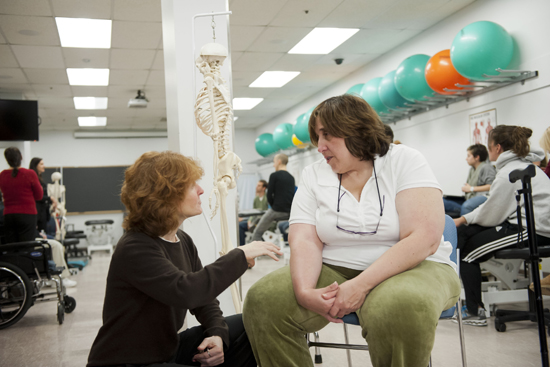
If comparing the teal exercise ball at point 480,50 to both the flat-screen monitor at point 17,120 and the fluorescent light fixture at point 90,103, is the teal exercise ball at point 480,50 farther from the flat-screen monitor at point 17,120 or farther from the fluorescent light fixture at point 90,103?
the fluorescent light fixture at point 90,103

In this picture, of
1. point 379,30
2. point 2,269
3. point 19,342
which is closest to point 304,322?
point 19,342

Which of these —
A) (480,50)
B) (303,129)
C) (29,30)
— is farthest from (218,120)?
(303,129)

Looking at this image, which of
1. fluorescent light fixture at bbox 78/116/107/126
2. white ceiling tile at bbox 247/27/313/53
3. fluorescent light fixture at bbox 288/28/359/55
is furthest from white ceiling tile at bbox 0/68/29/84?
fluorescent light fixture at bbox 288/28/359/55

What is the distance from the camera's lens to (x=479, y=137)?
5516 mm

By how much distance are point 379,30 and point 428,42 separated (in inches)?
25.9

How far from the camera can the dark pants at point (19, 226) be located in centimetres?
475

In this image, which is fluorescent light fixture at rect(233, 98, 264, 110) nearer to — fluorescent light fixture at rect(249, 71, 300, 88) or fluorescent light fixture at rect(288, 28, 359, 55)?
fluorescent light fixture at rect(249, 71, 300, 88)

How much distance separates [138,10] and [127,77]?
2805 millimetres

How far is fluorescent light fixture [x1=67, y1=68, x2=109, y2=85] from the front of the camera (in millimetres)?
7453

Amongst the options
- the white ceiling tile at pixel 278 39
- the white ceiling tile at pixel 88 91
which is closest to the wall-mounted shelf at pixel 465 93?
the white ceiling tile at pixel 278 39

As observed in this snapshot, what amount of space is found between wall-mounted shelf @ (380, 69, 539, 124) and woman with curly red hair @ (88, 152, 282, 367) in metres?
4.01

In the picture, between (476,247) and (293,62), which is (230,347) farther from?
(293,62)

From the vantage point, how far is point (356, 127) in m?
1.64

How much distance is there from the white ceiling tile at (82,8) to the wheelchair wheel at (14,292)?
9.20 feet
